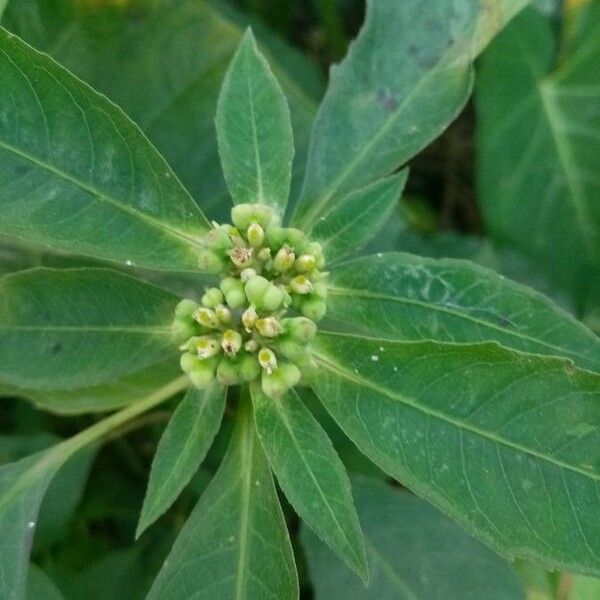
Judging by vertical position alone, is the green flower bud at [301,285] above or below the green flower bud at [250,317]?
above

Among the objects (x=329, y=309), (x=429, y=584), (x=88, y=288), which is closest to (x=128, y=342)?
(x=88, y=288)

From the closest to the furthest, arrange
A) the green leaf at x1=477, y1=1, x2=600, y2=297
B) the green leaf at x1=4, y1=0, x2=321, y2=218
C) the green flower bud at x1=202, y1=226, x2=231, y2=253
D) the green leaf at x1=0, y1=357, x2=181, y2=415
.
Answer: the green flower bud at x1=202, y1=226, x2=231, y2=253 → the green leaf at x1=0, y1=357, x2=181, y2=415 → the green leaf at x1=4, y1=0, x2=321, y2=218 → the green leaf at x1=477, y1=1, x2=600, y2=297

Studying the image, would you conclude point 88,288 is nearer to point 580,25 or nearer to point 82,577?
point 82,577

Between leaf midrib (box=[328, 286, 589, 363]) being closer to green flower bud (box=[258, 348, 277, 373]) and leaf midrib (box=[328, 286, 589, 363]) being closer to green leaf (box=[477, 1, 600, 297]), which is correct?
green flower bud (box=[258, 348, 277, 373])

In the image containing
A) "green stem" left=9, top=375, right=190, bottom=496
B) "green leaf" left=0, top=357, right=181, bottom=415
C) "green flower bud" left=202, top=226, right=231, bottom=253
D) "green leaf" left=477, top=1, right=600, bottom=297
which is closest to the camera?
"green flower bud" left=202, top=226, right=231, bottom=253

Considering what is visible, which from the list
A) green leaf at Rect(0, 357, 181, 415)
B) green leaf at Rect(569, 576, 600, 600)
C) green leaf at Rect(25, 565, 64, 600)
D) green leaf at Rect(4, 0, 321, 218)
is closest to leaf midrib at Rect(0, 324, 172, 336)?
green leaf at Rect(0, 357, 181, 415)

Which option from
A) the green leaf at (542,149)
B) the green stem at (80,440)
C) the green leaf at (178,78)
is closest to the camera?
the green stem at (80,440)

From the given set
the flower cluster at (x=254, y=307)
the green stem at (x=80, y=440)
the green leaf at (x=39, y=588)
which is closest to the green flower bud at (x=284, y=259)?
the flower cluster at (x=254, y=307)

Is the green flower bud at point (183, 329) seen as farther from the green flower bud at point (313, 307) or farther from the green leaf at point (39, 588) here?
the green leaf at point (39, 588)

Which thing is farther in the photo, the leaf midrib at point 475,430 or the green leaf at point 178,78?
the green leaf at point 178,78

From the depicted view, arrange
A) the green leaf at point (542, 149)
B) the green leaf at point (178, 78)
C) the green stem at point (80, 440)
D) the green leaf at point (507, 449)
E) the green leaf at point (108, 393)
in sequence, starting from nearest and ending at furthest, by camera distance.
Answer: the green leaf at point (507, 449) < the green stem at point (80, 440) < the green leaf at point (108, 393) < the green leaf at point (178, 78) < the green leaf at point (542, 149)
